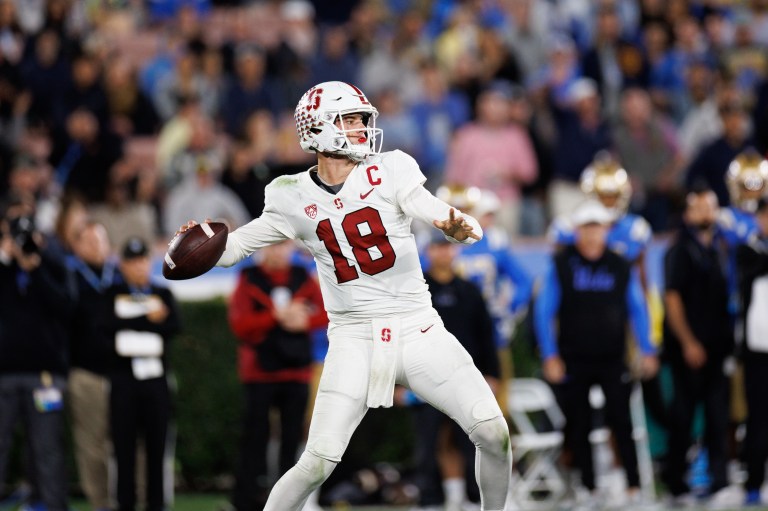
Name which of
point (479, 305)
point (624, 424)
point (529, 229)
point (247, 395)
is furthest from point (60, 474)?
point (529, 229)

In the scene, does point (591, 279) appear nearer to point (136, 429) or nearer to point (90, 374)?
point (136, 429)

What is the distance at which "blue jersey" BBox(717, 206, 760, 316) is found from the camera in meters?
10.1

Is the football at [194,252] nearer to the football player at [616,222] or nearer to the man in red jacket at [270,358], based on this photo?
the man in red jacket at [270,358]

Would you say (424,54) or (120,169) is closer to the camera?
(120,169)

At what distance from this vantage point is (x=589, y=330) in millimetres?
9406

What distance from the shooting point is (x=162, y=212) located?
493 inches

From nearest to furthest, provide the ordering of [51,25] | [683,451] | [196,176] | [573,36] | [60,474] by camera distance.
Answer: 1. [60,474]
2. [683,451]
3. [196,176]
4. [51,25]
5. [573,36]

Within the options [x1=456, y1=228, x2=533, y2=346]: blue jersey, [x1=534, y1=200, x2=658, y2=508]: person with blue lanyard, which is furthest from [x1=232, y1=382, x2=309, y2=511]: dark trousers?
[x1=534, y1=200, x2=658, y2=508]: person with blue lanyard

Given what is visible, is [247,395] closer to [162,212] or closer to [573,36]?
[162,212]

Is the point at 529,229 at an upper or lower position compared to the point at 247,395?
upper

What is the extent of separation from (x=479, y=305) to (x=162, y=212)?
395cm

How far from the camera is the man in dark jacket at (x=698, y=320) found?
995cm

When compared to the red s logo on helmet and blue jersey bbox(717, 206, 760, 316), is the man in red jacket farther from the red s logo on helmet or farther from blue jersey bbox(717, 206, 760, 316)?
the red s logo on helmet

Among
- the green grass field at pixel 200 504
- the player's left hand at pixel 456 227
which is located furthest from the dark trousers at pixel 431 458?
the player's left hand at pixel 456 227
